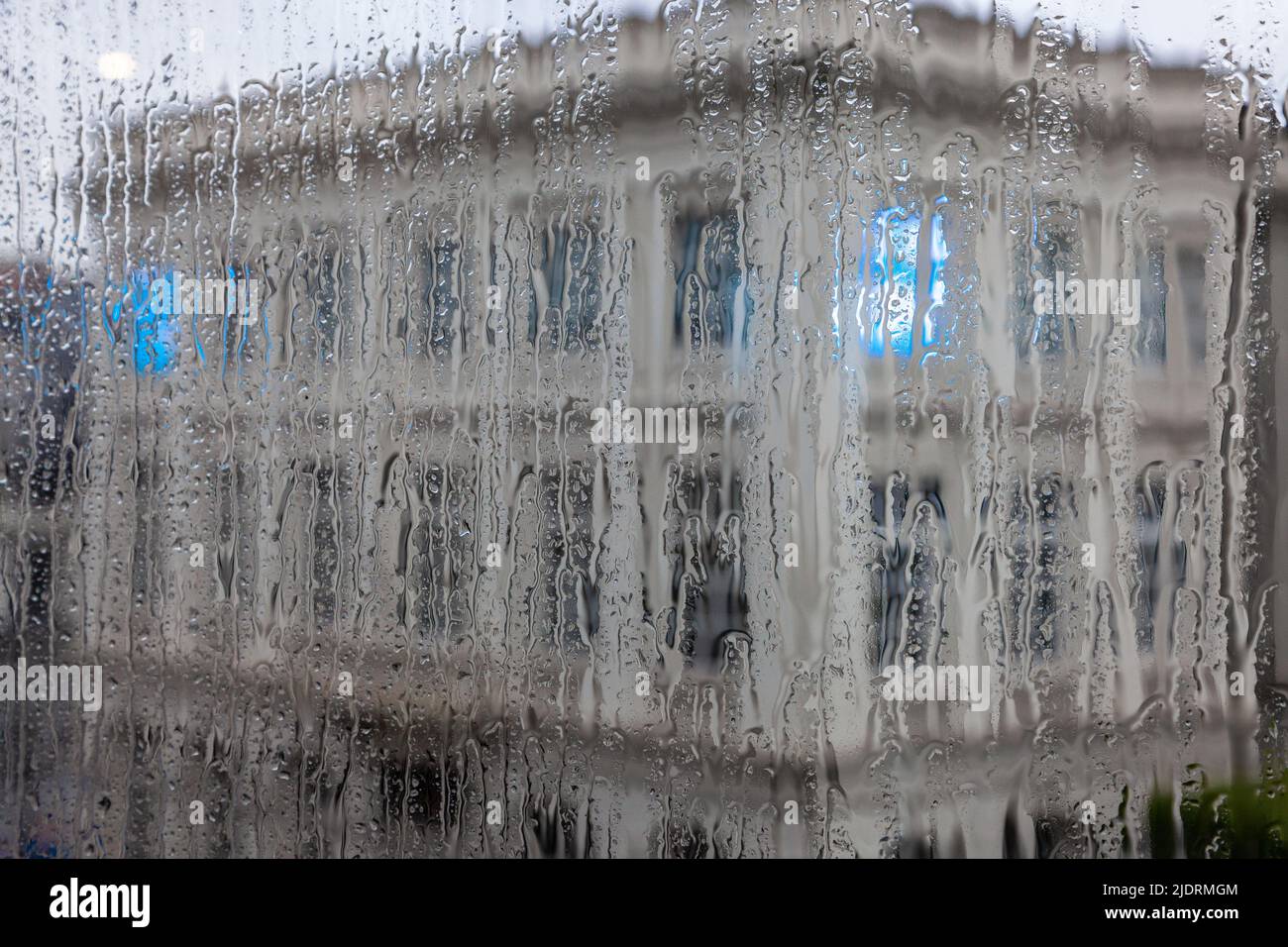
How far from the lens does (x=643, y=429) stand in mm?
1031

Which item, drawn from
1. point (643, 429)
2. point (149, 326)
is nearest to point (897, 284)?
point (643, 429)

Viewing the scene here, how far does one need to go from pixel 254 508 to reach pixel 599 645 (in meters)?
0.48

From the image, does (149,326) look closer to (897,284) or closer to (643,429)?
(643,429)

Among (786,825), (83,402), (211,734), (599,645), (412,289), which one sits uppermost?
(412,289)

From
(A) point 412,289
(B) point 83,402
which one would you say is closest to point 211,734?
(B) point 83,402

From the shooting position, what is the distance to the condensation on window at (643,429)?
1009 mm

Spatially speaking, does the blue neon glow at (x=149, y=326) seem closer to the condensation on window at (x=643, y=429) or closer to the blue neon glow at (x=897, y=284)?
the condensation on window at (x=643, y=429)

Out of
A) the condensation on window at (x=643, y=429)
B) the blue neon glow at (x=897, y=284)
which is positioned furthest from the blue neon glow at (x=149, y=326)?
the blue neon glow at (x=897, y=284)

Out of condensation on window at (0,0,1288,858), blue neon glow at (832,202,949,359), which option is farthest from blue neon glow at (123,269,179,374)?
blue neon glow at (832,202,949,359)

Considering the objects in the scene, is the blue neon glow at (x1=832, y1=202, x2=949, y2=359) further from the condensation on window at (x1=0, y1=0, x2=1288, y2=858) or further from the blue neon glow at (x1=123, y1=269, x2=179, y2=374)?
the blue neon glow at (x1=123, y1=269, x2=179, y2=374)

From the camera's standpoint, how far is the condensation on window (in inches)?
39.7

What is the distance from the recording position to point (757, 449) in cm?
102
